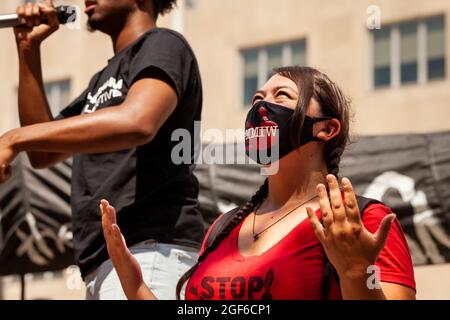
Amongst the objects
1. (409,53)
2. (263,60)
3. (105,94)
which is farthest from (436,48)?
(105,94)

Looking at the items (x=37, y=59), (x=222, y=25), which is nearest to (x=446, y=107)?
(x=222, y=25)

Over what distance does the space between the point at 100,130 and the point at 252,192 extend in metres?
3.09

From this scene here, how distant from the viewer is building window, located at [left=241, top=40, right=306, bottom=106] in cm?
2089

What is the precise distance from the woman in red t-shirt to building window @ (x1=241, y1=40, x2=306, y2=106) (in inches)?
699

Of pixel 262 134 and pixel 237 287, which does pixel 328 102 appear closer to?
pixel 262 134

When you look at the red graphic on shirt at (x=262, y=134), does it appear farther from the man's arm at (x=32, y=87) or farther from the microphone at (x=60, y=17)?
the man's arm at (x=32, y=87)

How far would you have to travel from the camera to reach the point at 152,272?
346cm

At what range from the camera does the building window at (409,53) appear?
63.0ft

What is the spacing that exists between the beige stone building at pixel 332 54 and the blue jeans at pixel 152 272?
45.7 feet

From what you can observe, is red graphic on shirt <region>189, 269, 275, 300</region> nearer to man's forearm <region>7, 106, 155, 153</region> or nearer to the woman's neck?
the woman's neck

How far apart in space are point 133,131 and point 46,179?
11.8 ft

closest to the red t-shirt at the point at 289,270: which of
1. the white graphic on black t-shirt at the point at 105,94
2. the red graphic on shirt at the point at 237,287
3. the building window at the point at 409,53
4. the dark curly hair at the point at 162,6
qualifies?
the red graphic on shirt at the point at 237,287

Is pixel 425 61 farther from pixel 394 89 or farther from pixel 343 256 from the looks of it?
pixel 343 256

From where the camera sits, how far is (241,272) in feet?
9.33
